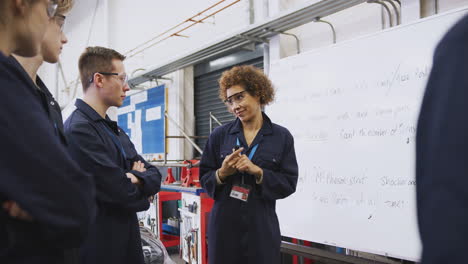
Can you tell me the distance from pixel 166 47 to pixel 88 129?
3789 millimetres

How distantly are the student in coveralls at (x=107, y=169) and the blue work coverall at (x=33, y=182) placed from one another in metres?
0.65

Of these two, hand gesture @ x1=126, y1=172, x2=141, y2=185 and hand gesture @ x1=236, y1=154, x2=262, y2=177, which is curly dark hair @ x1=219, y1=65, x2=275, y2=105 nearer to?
hand gesture @ x1=236, y1=154, x2=262, y2=177

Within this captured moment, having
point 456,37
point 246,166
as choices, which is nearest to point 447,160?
point 456,37

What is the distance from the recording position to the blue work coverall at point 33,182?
25.0 inches

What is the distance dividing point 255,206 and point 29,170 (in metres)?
1.20

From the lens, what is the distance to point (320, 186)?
2.36m

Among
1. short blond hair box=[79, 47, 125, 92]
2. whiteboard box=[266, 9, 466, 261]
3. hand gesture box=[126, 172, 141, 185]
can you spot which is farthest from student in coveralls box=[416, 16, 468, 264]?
short blond hair box=[79, 47, 125, 92]

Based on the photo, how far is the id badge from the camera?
170cm

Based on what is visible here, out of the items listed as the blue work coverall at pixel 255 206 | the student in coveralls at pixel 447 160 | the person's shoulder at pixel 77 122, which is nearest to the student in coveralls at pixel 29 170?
the student in coveralls at pixel 447 160

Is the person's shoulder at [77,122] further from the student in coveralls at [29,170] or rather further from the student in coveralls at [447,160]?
the student in coveralls at [447,160]

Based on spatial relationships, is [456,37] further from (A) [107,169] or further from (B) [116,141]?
(B) [116,141]

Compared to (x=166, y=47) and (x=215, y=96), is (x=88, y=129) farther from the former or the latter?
(x=166, y=47)

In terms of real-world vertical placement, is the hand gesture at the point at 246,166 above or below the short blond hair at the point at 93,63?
below

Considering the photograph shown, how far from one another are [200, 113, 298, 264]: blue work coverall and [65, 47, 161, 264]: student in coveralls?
367 millimetres
